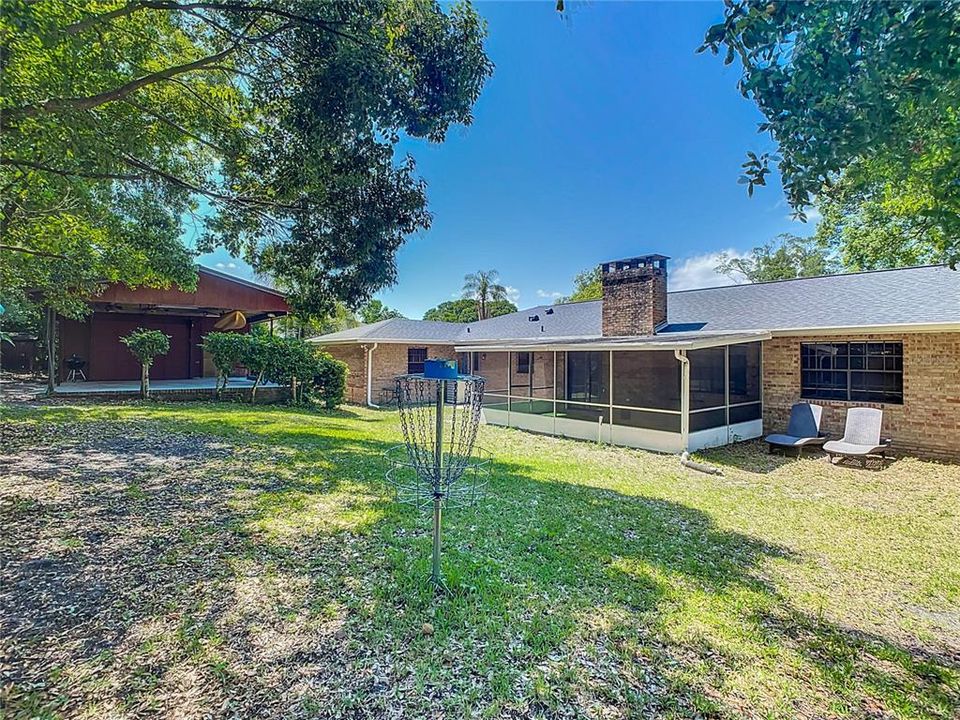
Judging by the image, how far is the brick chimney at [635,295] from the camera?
1224cm

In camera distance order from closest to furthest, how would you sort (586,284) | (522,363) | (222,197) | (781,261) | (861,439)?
(222,197) → (861,439) → (522,363) → (781,261) → (586,284)

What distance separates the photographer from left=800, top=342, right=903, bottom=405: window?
9133mm

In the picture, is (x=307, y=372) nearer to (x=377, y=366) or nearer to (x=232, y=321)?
(x=377, y=366)

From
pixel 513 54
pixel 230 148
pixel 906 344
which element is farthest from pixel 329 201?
pixel 906 344

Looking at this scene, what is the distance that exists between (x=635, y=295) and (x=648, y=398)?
3201mm

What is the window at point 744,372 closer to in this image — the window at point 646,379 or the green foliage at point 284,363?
the window at point 646,379

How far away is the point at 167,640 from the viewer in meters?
2.67

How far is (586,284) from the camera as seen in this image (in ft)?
138

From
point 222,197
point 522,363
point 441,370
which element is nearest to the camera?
point 441,370

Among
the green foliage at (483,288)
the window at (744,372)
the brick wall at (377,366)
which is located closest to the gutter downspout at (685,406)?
the window at (744,372)

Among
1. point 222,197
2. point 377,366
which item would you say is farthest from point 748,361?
point 377,366

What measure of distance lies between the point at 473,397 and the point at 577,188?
15.1m

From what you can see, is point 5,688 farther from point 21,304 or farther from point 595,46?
point 21,304

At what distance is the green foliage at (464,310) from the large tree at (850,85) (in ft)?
107
